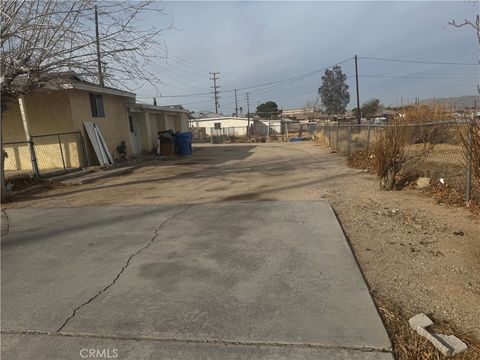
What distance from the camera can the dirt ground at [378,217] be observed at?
363 cm

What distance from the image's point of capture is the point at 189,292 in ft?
12.4

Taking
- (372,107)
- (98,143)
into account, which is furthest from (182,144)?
(372,107)

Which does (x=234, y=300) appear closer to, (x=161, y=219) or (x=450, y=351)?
(x=450, y=351)

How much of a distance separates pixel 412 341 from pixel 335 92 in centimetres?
8066

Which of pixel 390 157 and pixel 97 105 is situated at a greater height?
pixel 97 105

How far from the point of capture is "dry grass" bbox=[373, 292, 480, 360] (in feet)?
8.98

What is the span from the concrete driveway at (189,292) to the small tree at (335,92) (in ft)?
251

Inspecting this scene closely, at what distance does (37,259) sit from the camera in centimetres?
495

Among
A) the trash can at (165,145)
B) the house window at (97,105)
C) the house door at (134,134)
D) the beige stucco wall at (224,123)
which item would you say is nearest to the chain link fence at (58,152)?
the house window at (97,105)

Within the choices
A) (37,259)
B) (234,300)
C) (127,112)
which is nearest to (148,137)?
(127,112)

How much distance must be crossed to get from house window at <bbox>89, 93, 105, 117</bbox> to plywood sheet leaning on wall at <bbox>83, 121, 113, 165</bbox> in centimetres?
75

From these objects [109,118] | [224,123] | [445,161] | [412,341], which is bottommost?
[412,341]

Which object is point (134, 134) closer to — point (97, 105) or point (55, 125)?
point (97, 105)

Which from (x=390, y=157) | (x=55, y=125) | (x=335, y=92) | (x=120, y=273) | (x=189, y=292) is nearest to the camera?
(x=189, y=292)
